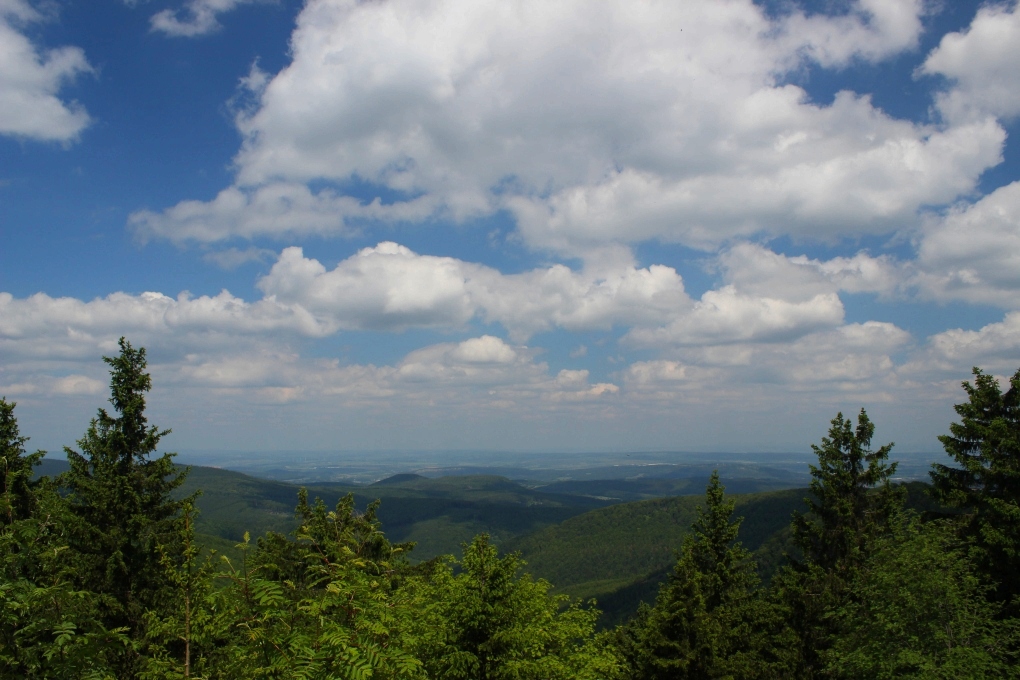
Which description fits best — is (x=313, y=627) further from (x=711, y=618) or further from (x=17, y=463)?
(x=711, y=618)

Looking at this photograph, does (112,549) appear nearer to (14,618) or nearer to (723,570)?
(14,618)

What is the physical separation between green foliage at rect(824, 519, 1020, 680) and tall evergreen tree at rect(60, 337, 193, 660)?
2347 centimetres

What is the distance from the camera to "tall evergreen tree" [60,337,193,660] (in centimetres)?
2044

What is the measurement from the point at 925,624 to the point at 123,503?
2779 cm

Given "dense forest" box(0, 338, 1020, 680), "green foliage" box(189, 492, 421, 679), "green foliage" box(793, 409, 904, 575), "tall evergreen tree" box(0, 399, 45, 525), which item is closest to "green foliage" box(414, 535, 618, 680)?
"dense forest" box(0, 338, 1020, 680)

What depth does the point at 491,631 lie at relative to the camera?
15.7 metres

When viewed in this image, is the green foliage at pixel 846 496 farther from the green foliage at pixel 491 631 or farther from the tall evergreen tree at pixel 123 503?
the tall evergreen tree at pixel 123 503

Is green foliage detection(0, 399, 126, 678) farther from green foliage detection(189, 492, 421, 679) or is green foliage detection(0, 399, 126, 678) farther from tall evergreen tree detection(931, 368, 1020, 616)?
tall evergreen tree detection(931, 368, 1020, 616)

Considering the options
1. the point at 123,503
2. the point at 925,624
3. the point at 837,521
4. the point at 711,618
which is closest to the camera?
the point at 925,624

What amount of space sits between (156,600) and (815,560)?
100 ft

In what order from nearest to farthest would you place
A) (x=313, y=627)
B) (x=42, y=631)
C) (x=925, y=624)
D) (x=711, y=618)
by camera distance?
(x=313, y=627) < (x=42, y=631) < (x=925, y=624) < (x=711, y=618)

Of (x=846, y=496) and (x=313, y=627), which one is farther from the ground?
(x=313, y=627)

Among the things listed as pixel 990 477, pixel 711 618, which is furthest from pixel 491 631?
pixel 990 477

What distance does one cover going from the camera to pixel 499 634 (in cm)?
1528
